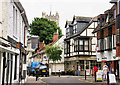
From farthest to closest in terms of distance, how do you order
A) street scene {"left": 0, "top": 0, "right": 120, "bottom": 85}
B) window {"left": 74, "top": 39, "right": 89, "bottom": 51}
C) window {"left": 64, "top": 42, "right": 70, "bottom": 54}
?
window {"left": 64, "top": 42, "right": 70, "bottom": 54} < window {"left": 74, "top": 39, "right": 89, "bottom": 51} < street scene {"left": 0, "top": 0, "right": 120, "bottom": 85}

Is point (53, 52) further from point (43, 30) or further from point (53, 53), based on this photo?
point (43, 30)

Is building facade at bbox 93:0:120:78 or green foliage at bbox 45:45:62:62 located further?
green foliage at bbox 45:45:62:62

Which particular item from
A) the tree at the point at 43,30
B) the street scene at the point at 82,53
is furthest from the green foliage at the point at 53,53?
the tree at the point at 43,30

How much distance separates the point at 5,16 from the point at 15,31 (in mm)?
4586

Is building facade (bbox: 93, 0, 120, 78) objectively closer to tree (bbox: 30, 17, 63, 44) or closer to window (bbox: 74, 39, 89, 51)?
window (bbox: 74, 39, 89, 51)

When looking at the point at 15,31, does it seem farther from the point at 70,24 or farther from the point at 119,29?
the point at 70,24

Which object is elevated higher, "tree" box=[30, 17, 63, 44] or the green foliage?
"tree" box=[30, 17, 63, 44]

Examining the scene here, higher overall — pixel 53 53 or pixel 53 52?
pixel 53 52

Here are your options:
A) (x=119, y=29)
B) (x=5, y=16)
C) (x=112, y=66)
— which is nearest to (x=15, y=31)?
(x=5, y=16)

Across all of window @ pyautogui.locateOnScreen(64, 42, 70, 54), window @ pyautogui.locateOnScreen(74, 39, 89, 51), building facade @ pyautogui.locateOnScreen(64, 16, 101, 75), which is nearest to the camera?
building facade @ pyautogui.locateOnScreen(64, 16, 101, 75)

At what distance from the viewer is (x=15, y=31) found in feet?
59.6

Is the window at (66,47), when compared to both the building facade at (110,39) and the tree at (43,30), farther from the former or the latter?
the tree at (43,30)

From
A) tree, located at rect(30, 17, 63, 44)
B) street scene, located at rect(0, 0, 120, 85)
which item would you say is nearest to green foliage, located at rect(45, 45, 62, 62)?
street scene, located at rect(0, 0, 120, 85)

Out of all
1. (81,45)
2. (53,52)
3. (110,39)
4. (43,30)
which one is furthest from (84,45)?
(43,30)
